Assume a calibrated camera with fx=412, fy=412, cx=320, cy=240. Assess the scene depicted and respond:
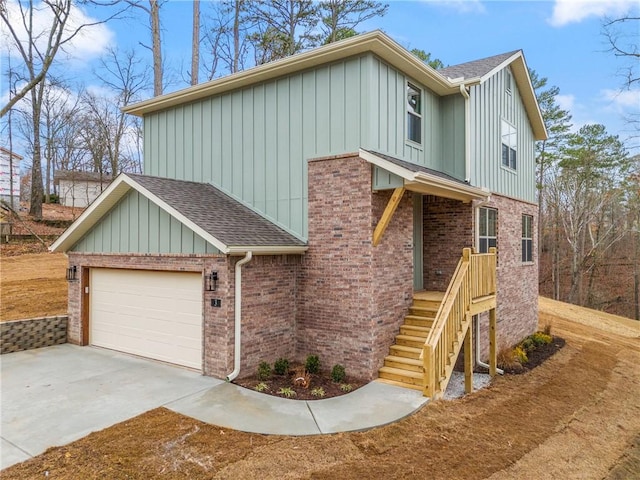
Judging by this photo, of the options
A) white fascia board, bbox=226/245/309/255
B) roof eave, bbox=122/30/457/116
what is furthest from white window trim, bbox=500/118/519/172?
white fascia board, bbox=226/245/309/255

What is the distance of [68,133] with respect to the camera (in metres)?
25.0

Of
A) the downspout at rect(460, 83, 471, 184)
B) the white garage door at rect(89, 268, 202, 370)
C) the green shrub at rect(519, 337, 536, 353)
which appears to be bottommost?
the green shrub at rect(519, 337, 536, 353)

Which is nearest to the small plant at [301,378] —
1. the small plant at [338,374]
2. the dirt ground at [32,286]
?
the small plant at [338,374]

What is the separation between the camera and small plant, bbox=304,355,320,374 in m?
7.68

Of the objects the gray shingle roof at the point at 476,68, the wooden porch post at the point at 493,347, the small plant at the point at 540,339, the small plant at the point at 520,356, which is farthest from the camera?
the small plant at the point at 540,339

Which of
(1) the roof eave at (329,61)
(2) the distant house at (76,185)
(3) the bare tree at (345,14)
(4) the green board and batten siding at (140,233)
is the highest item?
(3) the bare tree at (345,14)

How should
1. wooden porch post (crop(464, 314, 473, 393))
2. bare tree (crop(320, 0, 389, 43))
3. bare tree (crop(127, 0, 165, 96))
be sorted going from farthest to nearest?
bare tree (crop(320, 0, 389, 43)) < bare tree (crop(127, 0, 165, 96)) < wooden porch post (crop(464, 314, 473, 393))

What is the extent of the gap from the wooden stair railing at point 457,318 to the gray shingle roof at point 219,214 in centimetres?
304

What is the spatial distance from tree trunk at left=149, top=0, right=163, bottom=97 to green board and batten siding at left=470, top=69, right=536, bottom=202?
463 inches

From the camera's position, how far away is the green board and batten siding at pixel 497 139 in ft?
32.6

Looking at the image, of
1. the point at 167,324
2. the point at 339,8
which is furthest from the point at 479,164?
the point at 339,8

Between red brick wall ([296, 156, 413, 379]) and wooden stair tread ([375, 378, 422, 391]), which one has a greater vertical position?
red brick wall ([296, 156, 413, 379])

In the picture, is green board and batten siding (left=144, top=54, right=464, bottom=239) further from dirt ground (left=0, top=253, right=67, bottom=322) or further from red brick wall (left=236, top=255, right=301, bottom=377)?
dirt ground (left=0, top=253, right=67, bottom=322)

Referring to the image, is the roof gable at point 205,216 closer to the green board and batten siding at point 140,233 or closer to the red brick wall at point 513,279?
the green board and batten siding at point 140,233
